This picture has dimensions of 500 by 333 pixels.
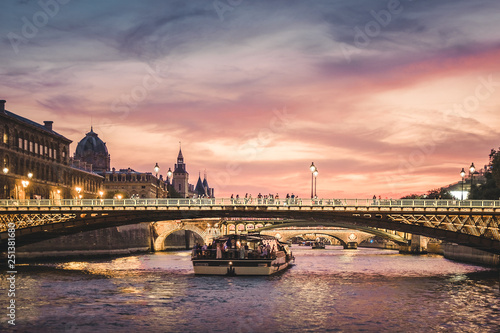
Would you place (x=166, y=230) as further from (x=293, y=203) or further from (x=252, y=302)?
(x=252, y=302)

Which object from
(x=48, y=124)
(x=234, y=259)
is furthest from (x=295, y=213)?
(x=48, y=124)

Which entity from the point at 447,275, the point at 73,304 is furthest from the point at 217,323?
the point at 447,275

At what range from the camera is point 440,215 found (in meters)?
87.1

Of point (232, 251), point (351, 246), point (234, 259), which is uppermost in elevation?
point (232, 251)

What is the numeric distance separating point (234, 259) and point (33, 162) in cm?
6327

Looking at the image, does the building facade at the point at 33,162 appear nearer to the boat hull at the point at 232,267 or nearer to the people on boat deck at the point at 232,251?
the people on boat deck at the point at 232,251

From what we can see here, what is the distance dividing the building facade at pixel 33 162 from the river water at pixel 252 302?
123 feet

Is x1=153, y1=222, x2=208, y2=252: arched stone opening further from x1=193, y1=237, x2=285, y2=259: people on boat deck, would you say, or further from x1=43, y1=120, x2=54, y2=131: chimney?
x1=193, y1=237, x2=285, y2=259: people on boat deck

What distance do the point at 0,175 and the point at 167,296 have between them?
208ft

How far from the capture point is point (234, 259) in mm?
75500

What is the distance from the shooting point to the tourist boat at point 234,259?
7581 cm

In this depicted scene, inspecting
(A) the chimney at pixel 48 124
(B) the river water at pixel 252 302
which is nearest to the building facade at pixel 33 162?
(A) the chimney at pixel 48 124

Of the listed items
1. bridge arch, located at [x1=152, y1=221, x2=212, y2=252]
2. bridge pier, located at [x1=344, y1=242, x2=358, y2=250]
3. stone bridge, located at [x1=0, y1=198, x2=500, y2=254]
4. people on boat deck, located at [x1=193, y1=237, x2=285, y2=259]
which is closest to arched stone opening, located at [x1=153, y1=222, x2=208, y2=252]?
bridge arch, located at [x1=152, y1=221, x2=212, y2=252]

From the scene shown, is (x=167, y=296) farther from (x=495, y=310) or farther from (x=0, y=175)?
(x=0, y=175)
